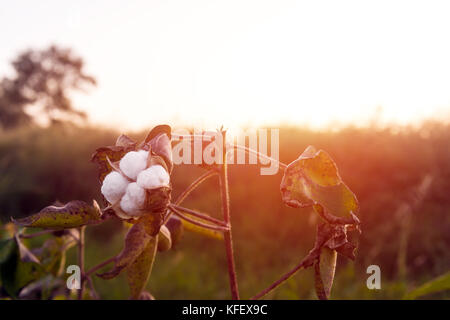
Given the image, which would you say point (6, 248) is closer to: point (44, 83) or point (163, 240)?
point (163, 240)

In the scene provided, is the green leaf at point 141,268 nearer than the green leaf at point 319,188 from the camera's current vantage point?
No

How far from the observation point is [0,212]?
534 centimetres

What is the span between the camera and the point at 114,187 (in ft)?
1.74

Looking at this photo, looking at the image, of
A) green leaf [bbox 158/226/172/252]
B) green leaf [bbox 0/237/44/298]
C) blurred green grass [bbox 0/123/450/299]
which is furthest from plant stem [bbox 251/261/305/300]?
blurred green grass [bbox 0/123/450/299]

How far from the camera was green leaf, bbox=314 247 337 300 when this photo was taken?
2.16ft

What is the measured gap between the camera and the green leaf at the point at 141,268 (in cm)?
75

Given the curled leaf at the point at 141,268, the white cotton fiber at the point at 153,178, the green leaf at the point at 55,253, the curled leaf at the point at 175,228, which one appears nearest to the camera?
the white cotton fiber at the point at 153,178

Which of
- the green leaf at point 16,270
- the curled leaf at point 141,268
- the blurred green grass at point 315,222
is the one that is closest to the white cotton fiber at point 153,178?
the curled leaf at point 141,268

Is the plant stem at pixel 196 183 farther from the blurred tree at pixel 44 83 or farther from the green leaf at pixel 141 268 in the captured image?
the blurred tree at pixel 44 83

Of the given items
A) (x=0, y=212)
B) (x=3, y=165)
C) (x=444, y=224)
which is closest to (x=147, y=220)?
(x=444, y=224)

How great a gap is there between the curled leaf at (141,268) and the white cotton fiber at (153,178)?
0.80 feet

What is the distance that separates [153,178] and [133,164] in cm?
3

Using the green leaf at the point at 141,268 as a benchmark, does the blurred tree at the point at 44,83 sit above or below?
above

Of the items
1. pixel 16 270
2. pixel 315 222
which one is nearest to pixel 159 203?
pixel 16 270
